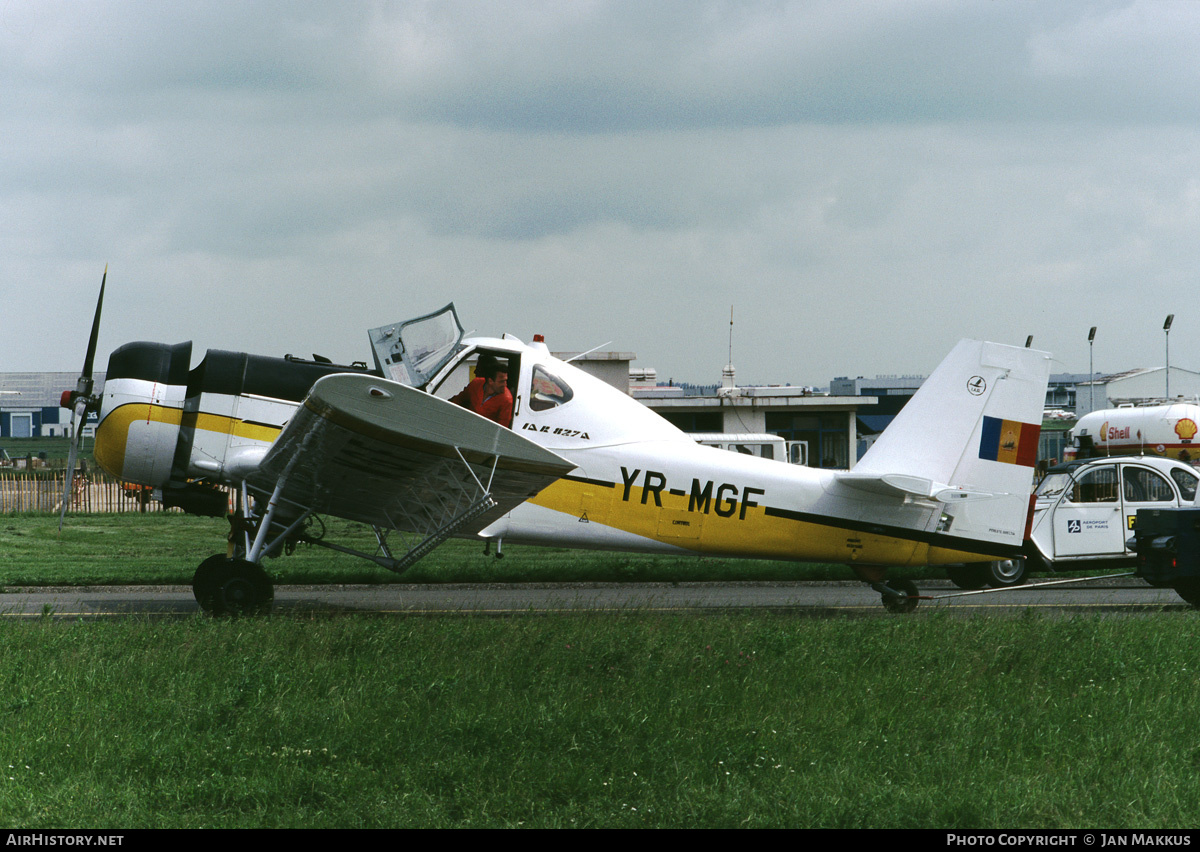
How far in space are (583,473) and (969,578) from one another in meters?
6.51

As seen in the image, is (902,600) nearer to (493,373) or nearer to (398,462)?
(493,373)

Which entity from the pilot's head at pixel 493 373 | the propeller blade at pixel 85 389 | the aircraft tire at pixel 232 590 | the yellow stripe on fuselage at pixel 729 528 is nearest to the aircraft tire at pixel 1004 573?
the yellow stripe on fuselage at pixel 729 528

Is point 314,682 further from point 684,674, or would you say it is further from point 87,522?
point 87,522

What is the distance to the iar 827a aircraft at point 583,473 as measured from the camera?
9.21 metres

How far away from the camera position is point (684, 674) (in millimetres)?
6520

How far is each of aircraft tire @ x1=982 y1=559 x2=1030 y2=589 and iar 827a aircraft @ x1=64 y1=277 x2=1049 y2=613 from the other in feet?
11.5

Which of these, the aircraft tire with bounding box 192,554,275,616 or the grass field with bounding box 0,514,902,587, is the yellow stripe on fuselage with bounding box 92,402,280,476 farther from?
the grass field with bounding box 0,514,902,587

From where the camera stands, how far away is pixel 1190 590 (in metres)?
10.6

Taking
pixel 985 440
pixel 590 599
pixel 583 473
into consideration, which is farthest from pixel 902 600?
pixel 583 473

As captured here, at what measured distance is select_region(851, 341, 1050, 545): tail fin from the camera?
9922mm

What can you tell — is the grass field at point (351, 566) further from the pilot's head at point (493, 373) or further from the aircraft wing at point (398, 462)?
the pilot's head at point (493, 373)

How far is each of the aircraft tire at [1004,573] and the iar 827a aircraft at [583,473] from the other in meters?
3.50

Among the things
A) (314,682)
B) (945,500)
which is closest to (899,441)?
(945,500)
